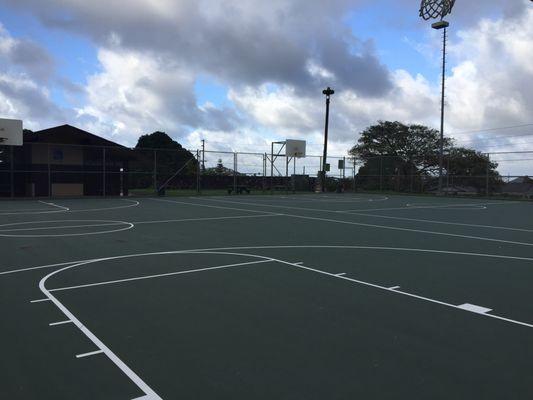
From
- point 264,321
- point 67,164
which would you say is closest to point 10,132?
point 67,164

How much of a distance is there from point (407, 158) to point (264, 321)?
135 feet

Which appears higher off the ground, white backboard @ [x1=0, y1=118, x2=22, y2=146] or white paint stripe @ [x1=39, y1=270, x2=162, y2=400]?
white backboard @ [x1=0, y1=118, x2=22, y2=146]

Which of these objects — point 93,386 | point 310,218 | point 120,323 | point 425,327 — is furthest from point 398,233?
point 93,386

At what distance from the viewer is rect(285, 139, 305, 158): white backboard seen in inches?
1340

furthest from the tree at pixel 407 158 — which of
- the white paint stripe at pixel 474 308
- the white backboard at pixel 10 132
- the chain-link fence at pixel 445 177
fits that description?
the white paint stripe at pixel 474 308

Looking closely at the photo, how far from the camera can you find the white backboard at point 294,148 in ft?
112

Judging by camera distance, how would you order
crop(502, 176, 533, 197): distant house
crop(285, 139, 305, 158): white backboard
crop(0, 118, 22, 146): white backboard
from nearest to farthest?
crop(0, 118, 22, 146): white backboard
crop(502, 176, 533, 197): distant house
crop(285, 139, 305, 158): white backboard

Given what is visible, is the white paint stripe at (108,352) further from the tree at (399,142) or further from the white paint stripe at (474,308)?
the tree at (399,142)

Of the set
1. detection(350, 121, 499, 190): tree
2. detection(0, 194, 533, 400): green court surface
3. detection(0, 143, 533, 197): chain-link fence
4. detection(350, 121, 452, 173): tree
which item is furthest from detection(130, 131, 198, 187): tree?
detection(0, 194, 533, 400): green court surface

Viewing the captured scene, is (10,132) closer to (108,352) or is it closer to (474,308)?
(108,352)

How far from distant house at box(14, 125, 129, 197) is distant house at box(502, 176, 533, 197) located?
79.6 feet

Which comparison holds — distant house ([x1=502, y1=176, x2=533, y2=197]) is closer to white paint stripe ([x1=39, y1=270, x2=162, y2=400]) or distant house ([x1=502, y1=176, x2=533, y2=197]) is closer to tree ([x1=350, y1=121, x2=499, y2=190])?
tree ([x1=350, y1=121, x2=499, y2=190])

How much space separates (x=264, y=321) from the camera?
4.14 meters

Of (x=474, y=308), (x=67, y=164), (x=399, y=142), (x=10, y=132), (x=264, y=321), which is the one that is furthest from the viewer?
(x=399, y=142)
